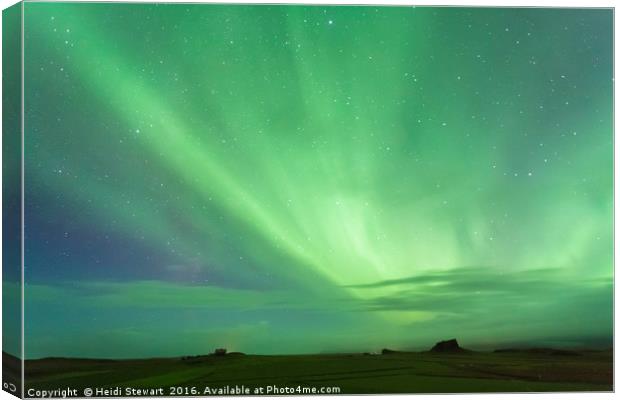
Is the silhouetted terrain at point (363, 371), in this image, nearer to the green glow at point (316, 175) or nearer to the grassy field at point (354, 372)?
the grassy field at point (354, 372)

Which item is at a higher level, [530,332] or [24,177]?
[24,177]

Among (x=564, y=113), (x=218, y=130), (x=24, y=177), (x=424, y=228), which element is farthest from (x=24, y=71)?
(x=564, y=113)

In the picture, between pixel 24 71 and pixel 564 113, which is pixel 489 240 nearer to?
pixel 564 113

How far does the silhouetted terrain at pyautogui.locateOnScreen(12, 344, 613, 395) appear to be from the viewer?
10.9 meters

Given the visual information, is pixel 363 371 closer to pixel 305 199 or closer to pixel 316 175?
pixel 305 199

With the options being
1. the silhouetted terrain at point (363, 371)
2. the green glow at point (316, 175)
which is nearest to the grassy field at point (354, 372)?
the silhouetted terrain at point (363, 371)

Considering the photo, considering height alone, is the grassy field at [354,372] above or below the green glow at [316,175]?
below

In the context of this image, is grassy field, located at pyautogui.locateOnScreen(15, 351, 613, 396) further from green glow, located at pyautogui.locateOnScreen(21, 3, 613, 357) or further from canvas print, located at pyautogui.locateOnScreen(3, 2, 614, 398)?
green glow, located at pyautogui.locateOnScreen(21, 3, 613, 357)

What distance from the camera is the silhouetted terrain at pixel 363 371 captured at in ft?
35.9

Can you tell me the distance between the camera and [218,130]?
1102cm

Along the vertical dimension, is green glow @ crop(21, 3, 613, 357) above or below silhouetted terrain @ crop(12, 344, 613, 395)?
above

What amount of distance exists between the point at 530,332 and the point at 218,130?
307 cm

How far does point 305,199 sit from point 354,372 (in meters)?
1.48

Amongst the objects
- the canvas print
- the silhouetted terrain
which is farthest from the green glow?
the silhouetted terrain
